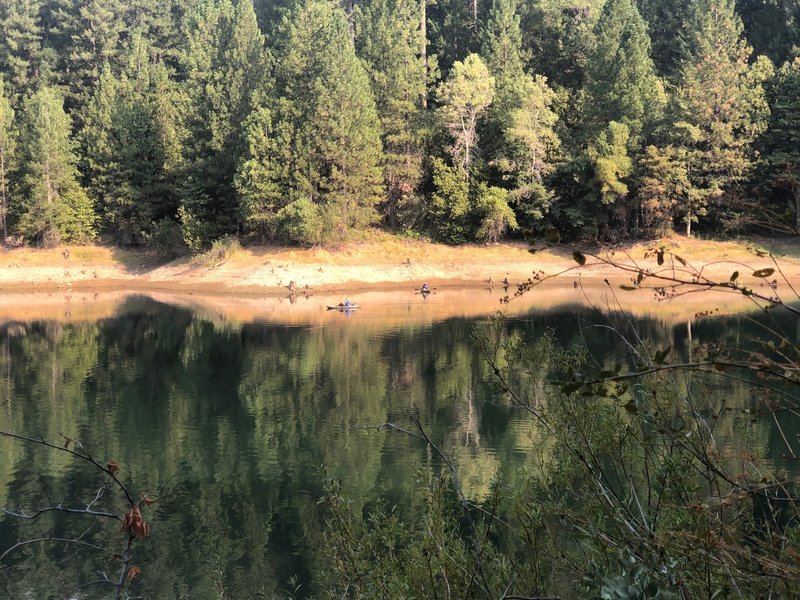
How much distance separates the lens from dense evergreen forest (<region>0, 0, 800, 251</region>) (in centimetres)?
5019

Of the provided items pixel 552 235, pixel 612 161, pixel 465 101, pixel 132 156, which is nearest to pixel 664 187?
pixel 612 161

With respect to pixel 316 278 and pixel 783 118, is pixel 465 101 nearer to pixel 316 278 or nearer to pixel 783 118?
pixel 316 278

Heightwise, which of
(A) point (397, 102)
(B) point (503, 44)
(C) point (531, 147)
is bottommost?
(C) point (531, 147)

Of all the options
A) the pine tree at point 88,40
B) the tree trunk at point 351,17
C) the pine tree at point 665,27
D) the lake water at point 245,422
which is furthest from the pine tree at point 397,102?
the pine tree at point 88,40

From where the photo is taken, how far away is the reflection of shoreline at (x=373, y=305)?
3622 cm

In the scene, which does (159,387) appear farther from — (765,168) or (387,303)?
(765,168)

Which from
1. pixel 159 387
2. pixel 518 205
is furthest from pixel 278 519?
pixel 518 205

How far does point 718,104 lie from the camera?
165 feet

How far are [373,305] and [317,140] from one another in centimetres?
1451

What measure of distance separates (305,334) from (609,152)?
27394 millimetres

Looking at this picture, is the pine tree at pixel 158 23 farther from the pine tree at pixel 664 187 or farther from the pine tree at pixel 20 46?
the pine tree at pixel 664 187

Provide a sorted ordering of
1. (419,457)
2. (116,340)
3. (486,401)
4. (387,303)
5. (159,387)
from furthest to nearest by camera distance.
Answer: (387,303), (116,340), (159,387), (486,401), (419,457)

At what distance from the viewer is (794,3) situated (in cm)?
5756

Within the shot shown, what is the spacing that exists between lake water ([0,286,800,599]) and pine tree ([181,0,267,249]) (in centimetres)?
1794
